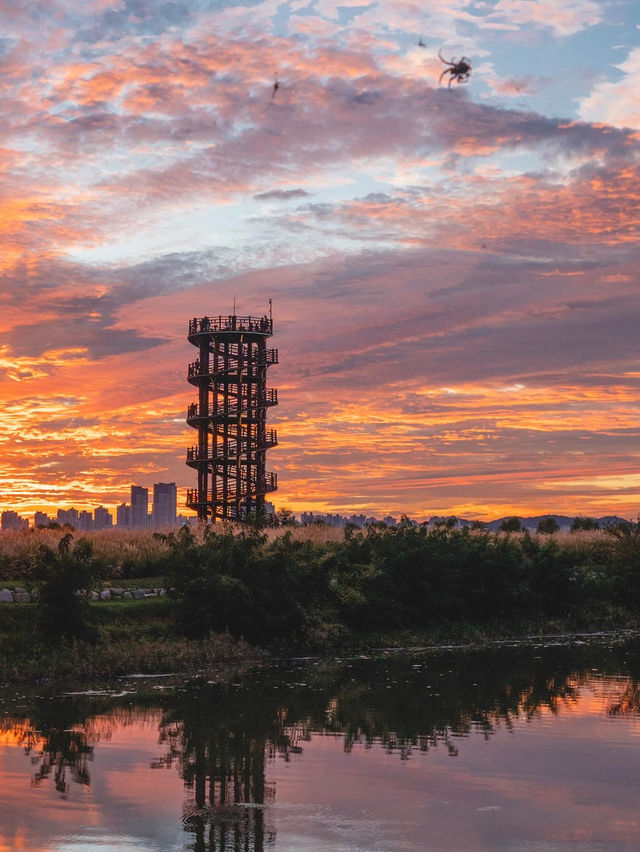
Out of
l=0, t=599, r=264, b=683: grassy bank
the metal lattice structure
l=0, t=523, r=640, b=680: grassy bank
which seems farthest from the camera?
the metal lattice structure

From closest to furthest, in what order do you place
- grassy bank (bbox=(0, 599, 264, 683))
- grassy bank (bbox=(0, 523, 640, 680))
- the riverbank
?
1. grassy bank (bbox=(0, 599, 264, 683))
2. the riverbank
3. grassy bank (bbox=(0, 523, 640, 680))

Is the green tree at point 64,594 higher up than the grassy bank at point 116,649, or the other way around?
the green tree at point 64,594

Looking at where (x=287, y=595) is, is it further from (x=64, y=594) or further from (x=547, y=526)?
(x=547, y=526)

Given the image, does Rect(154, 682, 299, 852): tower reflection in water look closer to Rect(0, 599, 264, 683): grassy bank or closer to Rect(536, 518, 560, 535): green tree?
Rect(0, 599, 264, 683): grassy bank

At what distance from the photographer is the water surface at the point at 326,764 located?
1148 centimetres

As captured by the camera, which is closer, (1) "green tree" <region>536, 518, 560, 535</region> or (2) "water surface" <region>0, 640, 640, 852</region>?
(2) "water surface" <region>0, 640, 640, 852</region>

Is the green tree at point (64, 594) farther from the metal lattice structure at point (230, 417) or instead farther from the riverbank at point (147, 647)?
the metal lattice structure at point (230, 417)

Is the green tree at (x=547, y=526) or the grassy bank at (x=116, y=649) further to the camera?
the green tree at (x=547, y=526)

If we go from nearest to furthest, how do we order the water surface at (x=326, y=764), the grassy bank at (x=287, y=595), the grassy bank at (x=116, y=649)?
the water surface at (x=326, y=764)
the grassy bank at (x=116, y=649)
the grassy bank at (x=287, y=595)

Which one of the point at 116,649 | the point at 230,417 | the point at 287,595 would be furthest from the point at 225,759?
the point at 230,417

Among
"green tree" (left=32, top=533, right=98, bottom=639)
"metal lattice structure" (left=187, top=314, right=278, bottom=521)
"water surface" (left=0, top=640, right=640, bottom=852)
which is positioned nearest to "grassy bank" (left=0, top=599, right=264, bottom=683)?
"green tree" (left=32, top=533, right=98, bottom=639)

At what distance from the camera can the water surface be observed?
1148cm

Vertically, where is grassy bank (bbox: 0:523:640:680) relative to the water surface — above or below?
above

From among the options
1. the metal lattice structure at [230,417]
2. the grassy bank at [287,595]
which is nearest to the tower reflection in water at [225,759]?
the grassy bank at [287,595]
